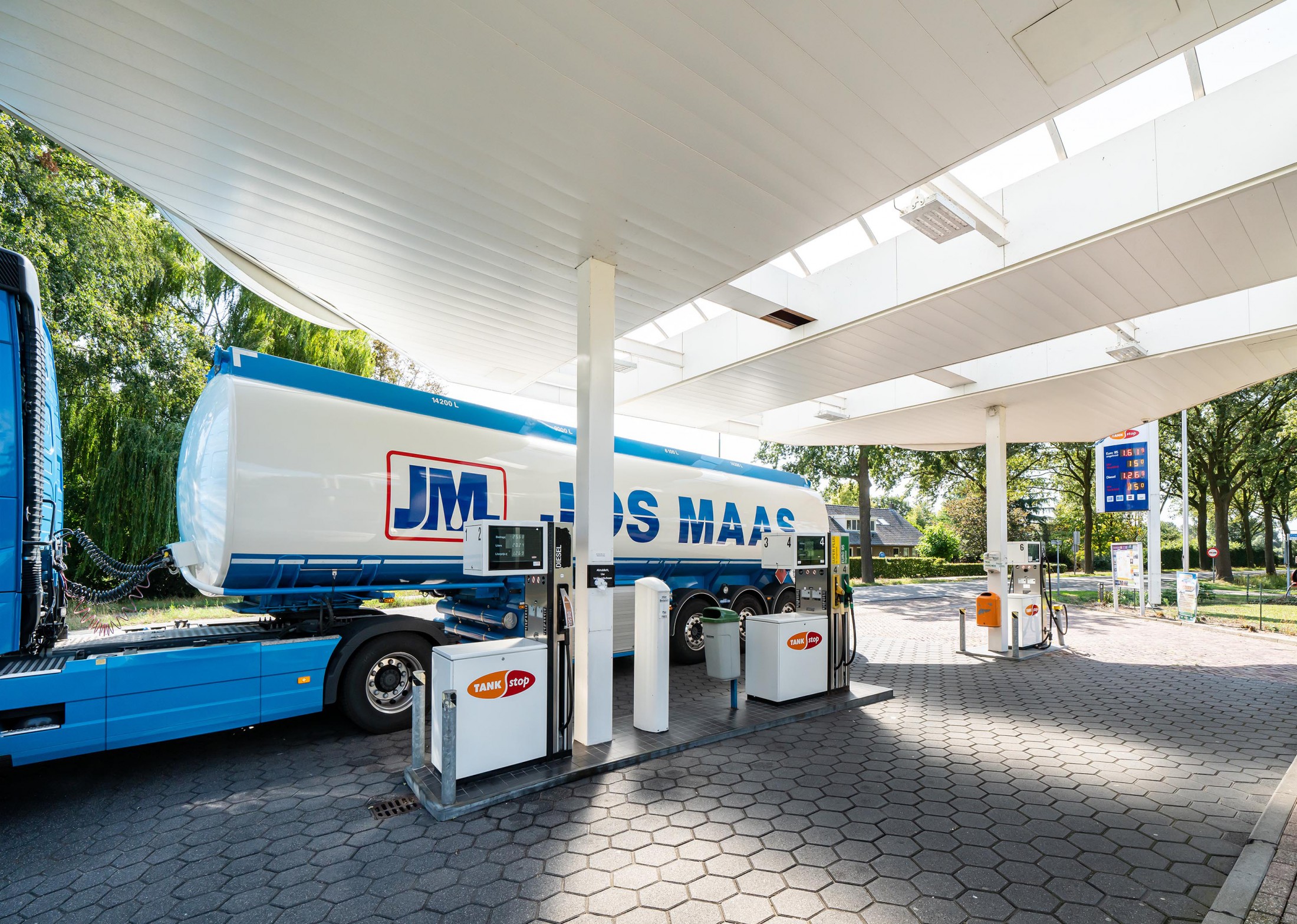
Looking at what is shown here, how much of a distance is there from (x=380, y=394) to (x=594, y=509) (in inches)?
93.4

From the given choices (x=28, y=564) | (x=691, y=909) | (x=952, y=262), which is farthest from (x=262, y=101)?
(x=952, y=262)

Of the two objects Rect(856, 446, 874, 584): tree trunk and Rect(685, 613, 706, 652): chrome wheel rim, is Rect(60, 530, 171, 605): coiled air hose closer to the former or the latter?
Rect(685, 613, 706, 652): chrome wheel rim

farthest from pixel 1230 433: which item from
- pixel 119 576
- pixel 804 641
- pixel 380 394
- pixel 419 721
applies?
pixel 119 576

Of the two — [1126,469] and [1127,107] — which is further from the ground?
[1127,107]

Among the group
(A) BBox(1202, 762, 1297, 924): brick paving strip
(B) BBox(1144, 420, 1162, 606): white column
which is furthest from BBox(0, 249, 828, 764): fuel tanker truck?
(B) BBox(1144, 420, 1162, 606): white column

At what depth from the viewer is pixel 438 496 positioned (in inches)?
243

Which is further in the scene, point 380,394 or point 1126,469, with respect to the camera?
point 1126,469

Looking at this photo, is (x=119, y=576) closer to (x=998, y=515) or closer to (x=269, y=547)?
(x=269, y=547)

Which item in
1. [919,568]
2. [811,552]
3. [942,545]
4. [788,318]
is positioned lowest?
[919,568]

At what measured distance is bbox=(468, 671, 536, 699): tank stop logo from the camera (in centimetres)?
453

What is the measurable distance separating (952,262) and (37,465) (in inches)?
300

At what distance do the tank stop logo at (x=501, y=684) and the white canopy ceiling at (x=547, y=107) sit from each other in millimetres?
3557

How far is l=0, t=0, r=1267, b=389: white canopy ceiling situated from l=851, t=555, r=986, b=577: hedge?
1100 inches

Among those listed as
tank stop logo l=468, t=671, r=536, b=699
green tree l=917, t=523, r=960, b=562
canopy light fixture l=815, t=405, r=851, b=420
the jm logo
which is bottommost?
green tree l=917, t=523, r=960, b=562
